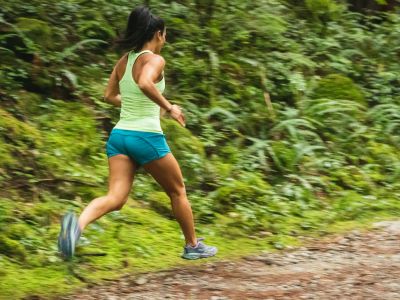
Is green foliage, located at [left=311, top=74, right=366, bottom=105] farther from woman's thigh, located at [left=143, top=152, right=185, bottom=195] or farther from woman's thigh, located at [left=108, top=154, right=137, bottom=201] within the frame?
woman's thigh, located at [left=108, top=154, right=137, bottom=201]

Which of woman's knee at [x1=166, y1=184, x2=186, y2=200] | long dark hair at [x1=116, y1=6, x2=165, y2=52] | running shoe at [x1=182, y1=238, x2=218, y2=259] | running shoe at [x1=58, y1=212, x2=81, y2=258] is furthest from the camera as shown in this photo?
running shoe at [x1=182, y1=238, x2=218, y2=259]

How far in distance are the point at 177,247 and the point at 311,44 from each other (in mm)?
6735

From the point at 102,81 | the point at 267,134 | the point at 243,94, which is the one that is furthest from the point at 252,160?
the point at 102,81

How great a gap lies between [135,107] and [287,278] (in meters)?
1.95

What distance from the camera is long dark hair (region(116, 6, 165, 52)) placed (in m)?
5.81

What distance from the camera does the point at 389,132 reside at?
10586mm

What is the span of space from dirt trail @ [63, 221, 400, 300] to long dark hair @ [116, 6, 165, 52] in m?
1.93

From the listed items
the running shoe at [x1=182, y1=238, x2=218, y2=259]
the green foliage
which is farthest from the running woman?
the green foliage

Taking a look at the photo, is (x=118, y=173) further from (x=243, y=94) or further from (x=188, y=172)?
(x=243, y=94)

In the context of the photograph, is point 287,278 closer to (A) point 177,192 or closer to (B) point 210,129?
(A) point 177,192

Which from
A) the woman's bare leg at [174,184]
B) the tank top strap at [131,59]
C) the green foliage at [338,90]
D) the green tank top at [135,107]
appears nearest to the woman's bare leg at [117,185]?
the woman's bare leg at [174,184]

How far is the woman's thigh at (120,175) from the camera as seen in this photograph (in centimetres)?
591

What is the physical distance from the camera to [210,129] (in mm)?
9734

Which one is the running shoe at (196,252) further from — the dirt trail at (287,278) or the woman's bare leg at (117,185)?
the woman's bare leg at (117,185)
